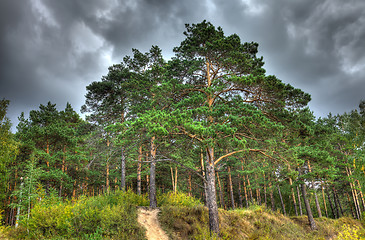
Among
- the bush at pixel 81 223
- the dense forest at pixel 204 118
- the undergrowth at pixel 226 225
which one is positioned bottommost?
the undergrowth at pixel 226 225

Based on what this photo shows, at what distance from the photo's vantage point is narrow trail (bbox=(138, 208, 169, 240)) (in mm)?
9328

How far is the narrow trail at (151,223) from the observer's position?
9.33 metres

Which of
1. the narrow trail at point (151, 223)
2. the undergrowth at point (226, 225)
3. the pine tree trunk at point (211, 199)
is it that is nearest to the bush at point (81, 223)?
the narrow trail at point (151, 223)

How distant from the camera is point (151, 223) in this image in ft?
33.5

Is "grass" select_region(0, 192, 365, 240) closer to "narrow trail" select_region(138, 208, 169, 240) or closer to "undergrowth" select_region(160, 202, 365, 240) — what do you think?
"undergrowth" select_region(160, 202, 365, 240)

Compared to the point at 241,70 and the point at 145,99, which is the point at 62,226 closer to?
the point at 145,99

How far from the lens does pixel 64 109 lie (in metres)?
28.3

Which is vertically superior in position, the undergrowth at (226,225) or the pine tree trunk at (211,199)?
the pine tree trunk at (211,199)

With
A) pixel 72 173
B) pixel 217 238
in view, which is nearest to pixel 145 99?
pixel 217 238

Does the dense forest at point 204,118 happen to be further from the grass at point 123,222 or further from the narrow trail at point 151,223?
the grass at point 123,222

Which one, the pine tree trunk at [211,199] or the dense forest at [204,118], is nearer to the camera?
the pine tree trunk at [211,199]

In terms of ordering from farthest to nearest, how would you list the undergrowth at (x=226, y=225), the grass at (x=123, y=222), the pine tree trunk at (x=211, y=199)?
the undergrowth at (x=226, y=225)
the pine tree trunk at (x=211, y=199)
the grass at (x=123, y=222)

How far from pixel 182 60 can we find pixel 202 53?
1.51m

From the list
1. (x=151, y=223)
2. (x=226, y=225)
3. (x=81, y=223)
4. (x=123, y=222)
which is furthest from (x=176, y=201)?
(x=81, y=223)
